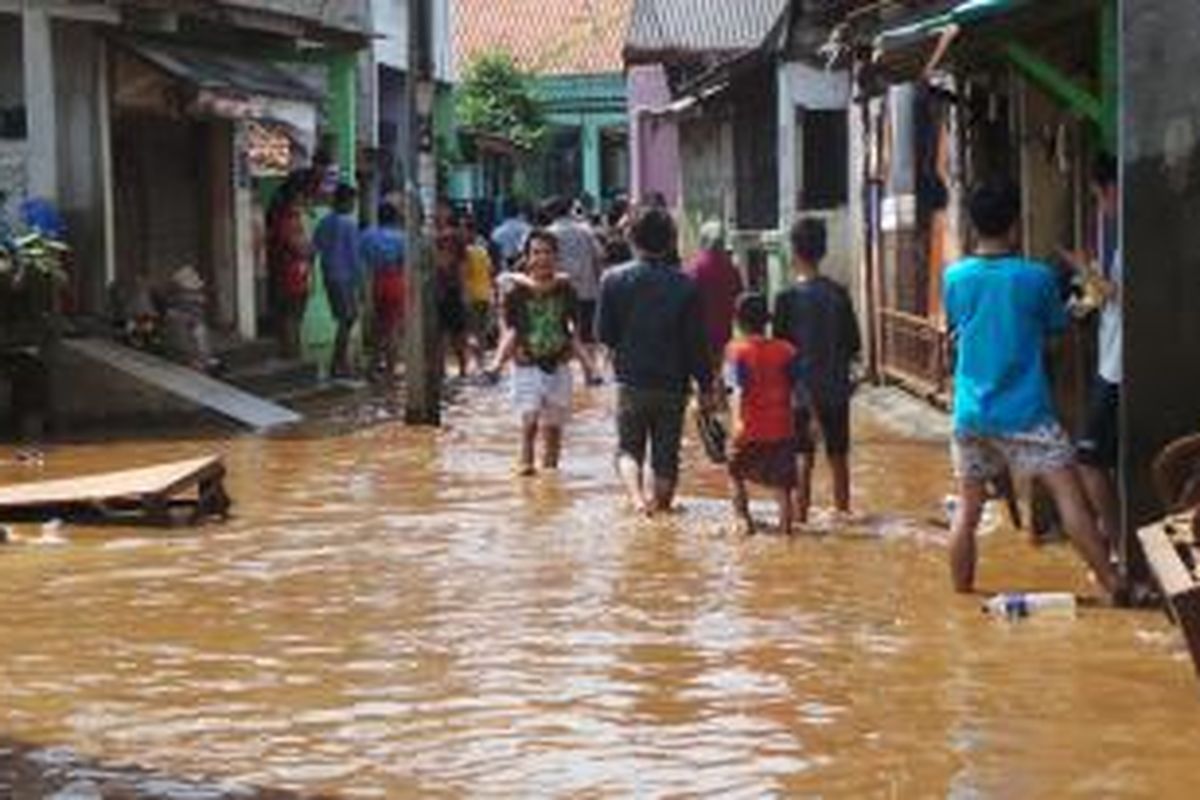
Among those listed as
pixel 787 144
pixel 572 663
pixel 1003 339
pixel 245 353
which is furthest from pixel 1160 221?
pixel 787 144

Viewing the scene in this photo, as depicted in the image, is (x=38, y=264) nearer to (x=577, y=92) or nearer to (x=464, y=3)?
(x=577, y=92)

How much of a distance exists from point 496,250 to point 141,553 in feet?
54.7

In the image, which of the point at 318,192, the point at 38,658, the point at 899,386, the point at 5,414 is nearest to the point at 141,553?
the point at 38,658

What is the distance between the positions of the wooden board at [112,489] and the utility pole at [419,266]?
5059mm

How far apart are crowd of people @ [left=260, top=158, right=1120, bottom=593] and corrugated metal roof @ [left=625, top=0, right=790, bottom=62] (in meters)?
11.9

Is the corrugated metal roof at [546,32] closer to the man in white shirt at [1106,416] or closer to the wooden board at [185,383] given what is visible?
the wooden board at [185,383]

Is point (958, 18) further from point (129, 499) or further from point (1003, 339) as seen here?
point (129, 499)

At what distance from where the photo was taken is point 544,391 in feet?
45.8

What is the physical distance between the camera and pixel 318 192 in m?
23.0

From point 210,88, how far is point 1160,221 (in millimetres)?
12747

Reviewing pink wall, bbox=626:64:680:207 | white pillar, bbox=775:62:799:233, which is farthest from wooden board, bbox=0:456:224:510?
pink wall, bbox=626:64:680:207

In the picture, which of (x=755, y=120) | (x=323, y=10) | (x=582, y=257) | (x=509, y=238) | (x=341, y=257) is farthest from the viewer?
(x=755, y=120)

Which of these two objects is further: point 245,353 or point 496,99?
point 496,99

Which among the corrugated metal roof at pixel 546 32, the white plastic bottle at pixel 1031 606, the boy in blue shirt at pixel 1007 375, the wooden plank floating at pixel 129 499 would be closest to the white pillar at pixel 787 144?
the wooden plank floating at pixel 129 499
